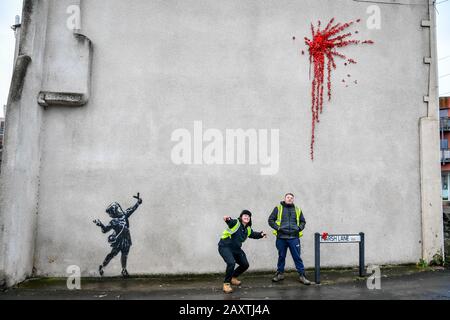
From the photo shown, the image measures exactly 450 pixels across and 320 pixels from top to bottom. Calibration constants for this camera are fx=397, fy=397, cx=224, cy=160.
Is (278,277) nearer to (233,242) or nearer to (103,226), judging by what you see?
(233,242)

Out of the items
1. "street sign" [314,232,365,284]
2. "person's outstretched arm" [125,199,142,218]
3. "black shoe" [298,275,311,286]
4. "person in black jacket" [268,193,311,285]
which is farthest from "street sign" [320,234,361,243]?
"person's outstretched arm" [125,199,142,218]

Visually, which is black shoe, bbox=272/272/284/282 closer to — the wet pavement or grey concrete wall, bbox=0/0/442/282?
the wet pavement

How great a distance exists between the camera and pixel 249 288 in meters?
7.90

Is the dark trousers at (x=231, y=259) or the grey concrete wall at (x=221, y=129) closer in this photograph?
the dark trousers at (x=231, y=259)

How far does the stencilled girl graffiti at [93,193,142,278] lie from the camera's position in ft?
28.9

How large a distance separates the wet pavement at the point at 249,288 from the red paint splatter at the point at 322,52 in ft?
11.5

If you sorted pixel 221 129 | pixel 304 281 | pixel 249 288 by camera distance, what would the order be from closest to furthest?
1. pixel 249 288
2. pixel 304 281
3. pixel 221 129

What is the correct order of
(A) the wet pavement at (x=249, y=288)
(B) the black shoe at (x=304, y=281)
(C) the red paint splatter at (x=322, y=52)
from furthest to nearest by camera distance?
(C) the red paint splatter at (x=322, y=52)
(B) the black shoe at (x=304, y=281)
(A) the wet pavement at (x=249, y=288)

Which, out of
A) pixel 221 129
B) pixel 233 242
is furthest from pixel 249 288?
pixel 221 129

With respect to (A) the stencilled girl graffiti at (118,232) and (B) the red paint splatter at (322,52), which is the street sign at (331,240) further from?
(A) the stencilled girl graffiti at (118,232)

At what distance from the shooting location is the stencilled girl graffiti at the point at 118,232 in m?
8.82

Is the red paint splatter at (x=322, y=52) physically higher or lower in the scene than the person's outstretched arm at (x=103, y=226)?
higher

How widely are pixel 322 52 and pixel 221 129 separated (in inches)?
130

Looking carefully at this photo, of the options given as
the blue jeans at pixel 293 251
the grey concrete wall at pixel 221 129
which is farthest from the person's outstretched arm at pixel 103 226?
the blue jeans at pixel 293 251
